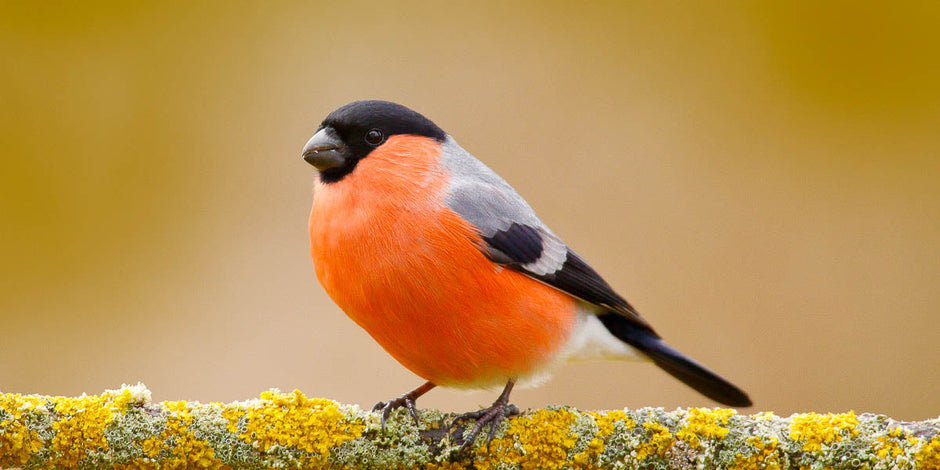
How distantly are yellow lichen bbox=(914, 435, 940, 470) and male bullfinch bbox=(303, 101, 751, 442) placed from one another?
2.93ft

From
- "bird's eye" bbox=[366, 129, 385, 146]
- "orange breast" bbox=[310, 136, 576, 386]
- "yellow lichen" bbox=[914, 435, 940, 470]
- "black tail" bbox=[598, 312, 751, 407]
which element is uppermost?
"bird's eye" bbox=[366, 129, 385, 146]

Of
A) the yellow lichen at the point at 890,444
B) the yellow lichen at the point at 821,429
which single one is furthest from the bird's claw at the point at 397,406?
the yellow lichen at the point at 890,444

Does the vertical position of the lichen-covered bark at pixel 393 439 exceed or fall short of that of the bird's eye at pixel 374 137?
it falls short

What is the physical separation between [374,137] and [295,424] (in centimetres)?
89

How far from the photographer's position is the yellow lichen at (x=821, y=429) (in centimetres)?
187

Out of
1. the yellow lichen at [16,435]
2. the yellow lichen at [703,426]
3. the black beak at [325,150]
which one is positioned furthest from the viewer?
the black beak at [325,150]

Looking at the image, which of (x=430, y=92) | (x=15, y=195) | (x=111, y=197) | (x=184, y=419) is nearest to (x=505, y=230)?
(x=184, y=419)

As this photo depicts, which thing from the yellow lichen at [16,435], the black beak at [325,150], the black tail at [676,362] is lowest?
the yellow lichen at [16,435]

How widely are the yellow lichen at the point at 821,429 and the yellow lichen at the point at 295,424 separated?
0.94m

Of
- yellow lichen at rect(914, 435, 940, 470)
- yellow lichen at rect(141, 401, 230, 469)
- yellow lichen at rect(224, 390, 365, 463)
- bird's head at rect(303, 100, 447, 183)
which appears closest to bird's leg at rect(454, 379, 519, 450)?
yellow lichen at rect(224, 390, 365, 463)

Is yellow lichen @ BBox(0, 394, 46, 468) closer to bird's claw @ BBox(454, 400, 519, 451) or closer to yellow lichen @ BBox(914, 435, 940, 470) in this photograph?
bird's claw @ BBox(454, 400, 519, 451)

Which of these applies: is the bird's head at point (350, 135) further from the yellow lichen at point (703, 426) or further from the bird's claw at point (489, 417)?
the yellow lichen at point (703, 426)

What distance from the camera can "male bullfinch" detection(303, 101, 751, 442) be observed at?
222 centimetres

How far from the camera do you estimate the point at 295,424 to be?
1.91 meters
